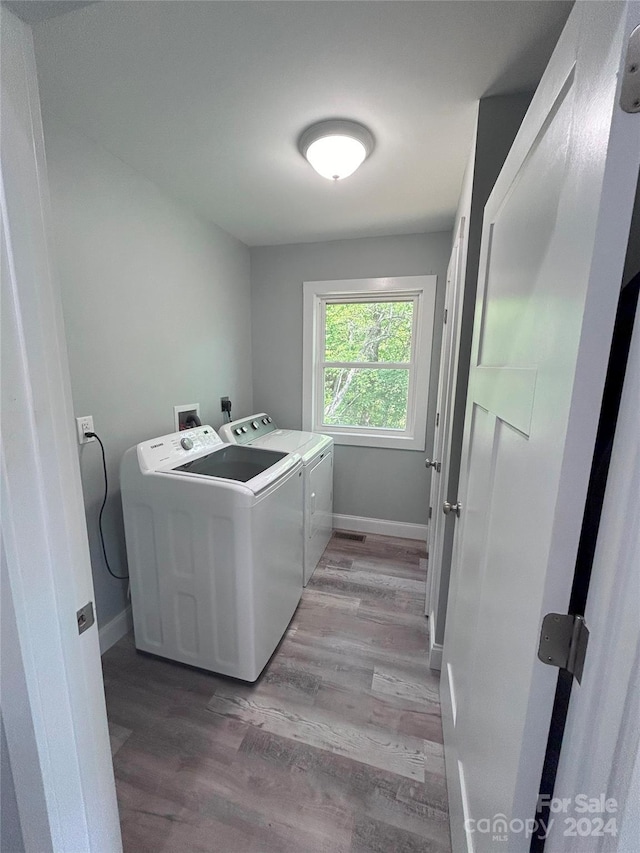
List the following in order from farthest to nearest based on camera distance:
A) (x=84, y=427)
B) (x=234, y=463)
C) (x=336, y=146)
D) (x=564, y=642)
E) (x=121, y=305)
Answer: (x=234, y=463), (x=121, y=305), (x=84, y=427), (x=336, y=146), (x=564, y=642)

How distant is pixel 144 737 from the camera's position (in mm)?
1254

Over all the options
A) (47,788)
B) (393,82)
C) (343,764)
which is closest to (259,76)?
(393,82)

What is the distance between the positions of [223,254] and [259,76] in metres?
1.34

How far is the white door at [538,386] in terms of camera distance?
38 centimetres

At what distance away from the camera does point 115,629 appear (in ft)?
5.51

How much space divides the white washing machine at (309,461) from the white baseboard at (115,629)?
100cm

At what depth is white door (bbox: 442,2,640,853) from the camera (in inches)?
15.0

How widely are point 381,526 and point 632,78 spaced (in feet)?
8.86

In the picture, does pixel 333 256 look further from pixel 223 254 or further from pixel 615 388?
pixel 615 388

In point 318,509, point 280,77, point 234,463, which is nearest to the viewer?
point 280,77

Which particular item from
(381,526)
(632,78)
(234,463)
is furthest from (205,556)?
(381,526)

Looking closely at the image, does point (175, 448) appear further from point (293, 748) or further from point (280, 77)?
point (280, 77)

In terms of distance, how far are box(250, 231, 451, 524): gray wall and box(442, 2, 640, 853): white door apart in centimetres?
159

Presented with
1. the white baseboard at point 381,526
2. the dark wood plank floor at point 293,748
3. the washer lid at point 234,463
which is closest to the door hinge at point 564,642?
the dark wood plank floor at point 293,748
